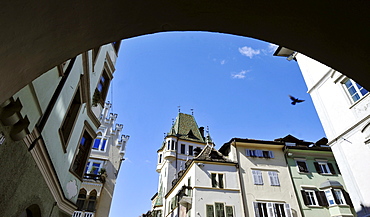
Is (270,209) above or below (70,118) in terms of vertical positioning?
below

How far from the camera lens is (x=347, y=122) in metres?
10.3

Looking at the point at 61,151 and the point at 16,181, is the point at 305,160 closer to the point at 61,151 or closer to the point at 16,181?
the point at 61,151

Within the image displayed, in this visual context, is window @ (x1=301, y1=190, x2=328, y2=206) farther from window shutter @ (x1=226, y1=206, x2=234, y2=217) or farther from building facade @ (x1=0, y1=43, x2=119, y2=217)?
building facade @ (x1=0, y1=43, x2=119, y2=217)

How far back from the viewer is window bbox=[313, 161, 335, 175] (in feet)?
69.7

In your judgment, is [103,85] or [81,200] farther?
[81,200]

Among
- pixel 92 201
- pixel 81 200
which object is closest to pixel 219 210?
pixel 92 201

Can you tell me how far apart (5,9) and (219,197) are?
65.6 ft

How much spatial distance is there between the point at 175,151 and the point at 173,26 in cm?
3159

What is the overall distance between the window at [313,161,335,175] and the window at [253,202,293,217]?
17.2 feet

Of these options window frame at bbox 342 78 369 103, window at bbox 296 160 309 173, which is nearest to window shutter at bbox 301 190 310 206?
window at bbox 296 160 309 173

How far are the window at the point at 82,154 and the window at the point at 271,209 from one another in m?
15.0

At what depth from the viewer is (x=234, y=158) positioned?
2173 cm

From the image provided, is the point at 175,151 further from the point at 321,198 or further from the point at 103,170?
the point at 321,198

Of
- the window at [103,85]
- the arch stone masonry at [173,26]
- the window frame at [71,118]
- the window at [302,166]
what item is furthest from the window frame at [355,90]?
the window at [302,166]
